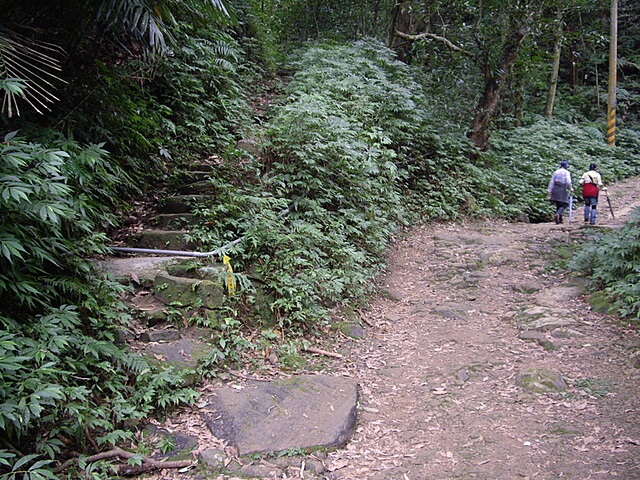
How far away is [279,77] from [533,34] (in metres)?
7.23

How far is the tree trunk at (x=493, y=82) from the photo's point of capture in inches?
495

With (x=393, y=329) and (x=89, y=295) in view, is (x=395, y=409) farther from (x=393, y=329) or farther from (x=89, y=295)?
(x=89, y=295)

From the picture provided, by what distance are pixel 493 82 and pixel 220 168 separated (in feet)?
34.1

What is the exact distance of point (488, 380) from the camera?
484 cm

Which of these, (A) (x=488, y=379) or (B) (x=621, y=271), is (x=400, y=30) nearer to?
(B) (x=621, y=271)

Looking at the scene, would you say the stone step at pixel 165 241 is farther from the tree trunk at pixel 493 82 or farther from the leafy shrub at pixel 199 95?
the tree trunk at pixel 493 82

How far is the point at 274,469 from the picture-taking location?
10.5 feet

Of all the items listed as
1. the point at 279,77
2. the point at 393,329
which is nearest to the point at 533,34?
the point at 279,77

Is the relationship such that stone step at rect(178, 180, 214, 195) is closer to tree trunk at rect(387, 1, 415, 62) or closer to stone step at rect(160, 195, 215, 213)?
stone step at rect(160, 195, 215, 213)

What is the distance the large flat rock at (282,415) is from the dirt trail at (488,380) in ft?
0.68

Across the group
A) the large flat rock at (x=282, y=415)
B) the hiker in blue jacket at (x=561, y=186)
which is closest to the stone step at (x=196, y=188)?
the large flat rock at (x=282, y=415)

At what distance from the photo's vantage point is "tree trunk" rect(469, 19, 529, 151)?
12584mm

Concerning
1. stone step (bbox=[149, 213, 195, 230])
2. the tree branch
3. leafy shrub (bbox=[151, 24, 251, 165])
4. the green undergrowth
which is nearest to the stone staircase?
stone step (bbox=[149, 213, 195, 230])

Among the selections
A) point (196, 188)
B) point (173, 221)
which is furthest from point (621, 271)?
point (173, 221)
